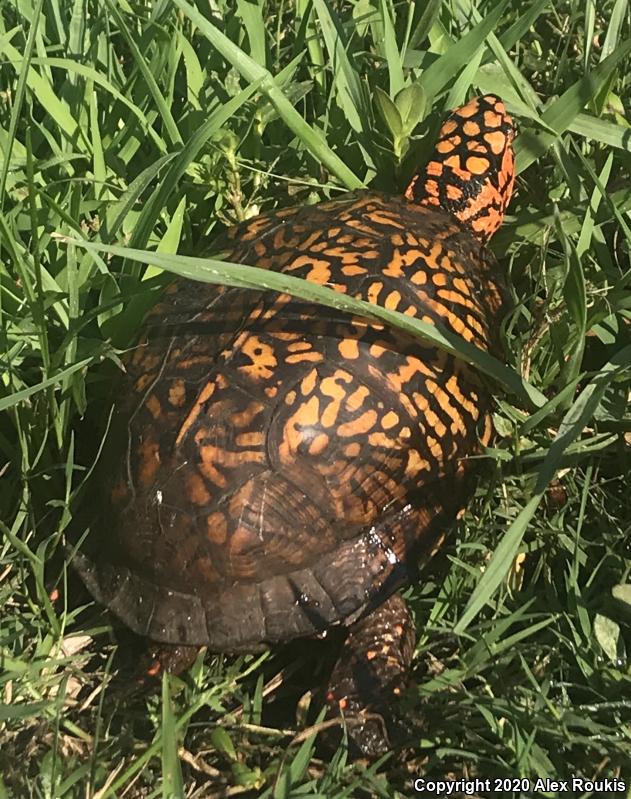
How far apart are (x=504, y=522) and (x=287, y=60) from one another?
5.37ft

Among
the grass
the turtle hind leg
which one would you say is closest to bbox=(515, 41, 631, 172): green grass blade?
the grass

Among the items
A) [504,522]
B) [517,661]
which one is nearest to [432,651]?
[517,661]

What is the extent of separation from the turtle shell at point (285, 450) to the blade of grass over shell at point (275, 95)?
382mm

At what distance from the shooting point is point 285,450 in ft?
5.57

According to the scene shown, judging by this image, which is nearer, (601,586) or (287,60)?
(601,586)

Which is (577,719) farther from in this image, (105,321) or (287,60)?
(287,60)

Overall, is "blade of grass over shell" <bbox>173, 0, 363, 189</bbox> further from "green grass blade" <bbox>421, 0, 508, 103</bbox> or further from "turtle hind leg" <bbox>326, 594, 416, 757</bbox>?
"turtle hind leg" <bbox>326, 594, 416, 757</bbox>

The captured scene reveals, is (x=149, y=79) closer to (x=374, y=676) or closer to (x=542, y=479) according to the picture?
(x=542, y=479)

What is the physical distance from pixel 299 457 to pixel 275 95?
0.99 metres

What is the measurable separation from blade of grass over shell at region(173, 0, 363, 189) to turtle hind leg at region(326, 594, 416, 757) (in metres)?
1.14

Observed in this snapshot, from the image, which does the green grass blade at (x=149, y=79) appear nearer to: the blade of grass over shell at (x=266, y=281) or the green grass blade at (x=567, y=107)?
the blade of grass over shell at (x=266, y=281)

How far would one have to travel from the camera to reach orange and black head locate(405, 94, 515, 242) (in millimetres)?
2215

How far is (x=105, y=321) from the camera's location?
6.84ft

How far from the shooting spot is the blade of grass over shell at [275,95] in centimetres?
205
